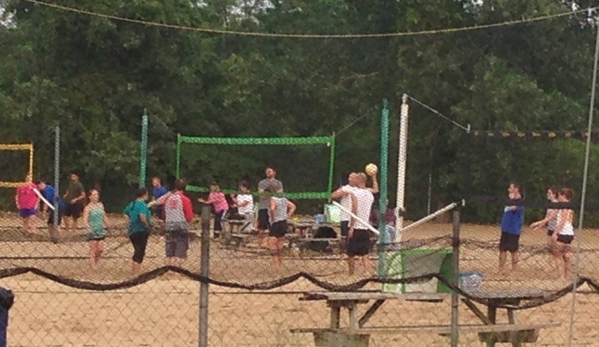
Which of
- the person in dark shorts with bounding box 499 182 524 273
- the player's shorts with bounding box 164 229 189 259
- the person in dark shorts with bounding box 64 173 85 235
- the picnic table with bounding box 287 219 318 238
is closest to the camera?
the player's shorts with bounding box 164 229 189 259

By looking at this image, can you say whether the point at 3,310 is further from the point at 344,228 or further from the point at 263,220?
the point at 263,220

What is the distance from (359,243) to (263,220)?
4075mm

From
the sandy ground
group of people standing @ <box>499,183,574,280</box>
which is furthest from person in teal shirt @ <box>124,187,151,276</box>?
group of people standing @ <box>499,183,574,280</box>

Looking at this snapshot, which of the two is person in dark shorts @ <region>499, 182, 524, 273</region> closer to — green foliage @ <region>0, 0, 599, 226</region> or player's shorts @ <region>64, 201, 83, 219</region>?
player's shorts @ <region>64, 201, 83, 219</region>

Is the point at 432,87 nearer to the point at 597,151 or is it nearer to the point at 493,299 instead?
the point at 597,151

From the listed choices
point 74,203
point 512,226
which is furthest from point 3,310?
point 74,203

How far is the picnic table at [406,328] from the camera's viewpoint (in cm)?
1055

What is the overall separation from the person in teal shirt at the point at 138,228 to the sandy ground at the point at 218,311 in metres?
0.50

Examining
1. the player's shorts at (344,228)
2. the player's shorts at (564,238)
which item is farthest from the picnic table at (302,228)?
the player's shorts at (564,238)

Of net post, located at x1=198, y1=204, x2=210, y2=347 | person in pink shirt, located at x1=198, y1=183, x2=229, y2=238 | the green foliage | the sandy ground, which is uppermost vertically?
the green foliage

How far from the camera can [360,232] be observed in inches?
687

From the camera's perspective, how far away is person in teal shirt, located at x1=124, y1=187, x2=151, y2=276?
16094mm

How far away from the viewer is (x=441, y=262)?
12.9 metres

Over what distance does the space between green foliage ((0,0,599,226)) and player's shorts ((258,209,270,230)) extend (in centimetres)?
1571
